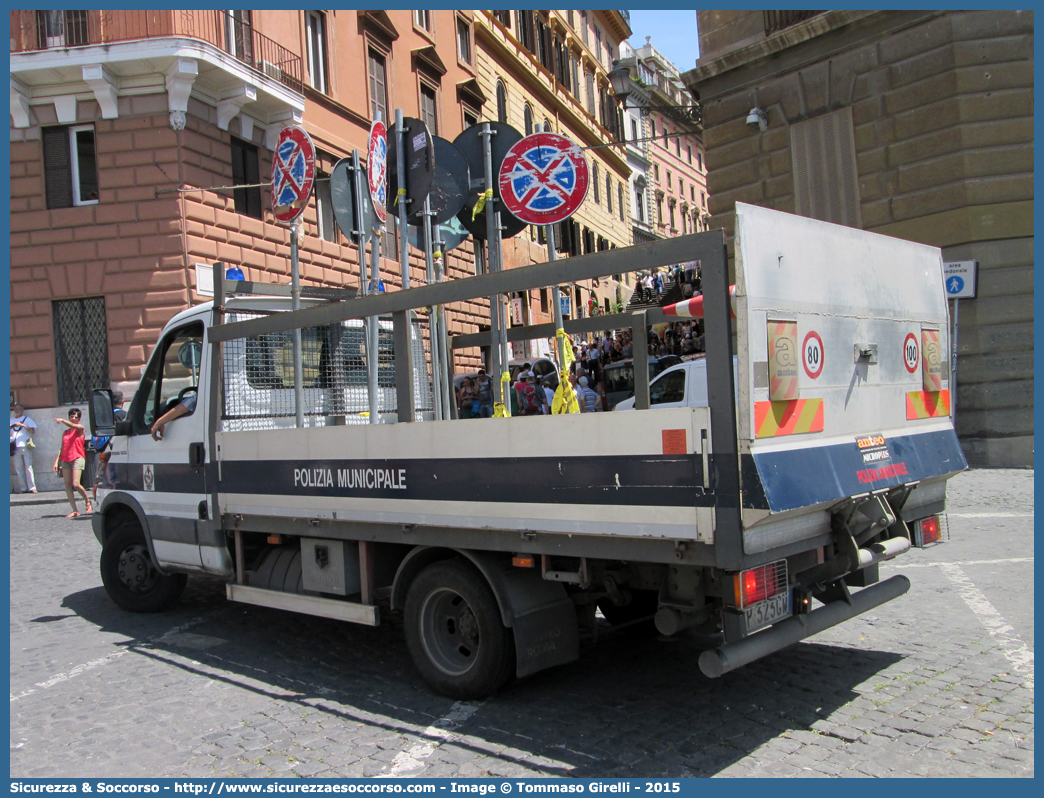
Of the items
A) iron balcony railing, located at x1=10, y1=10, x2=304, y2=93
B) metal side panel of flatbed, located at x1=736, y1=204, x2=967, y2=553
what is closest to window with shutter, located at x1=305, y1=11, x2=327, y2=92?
iron balcony railing, located at x1=10, y1=10, x2=304, y2=93

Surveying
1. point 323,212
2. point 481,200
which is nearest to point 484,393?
Answer: point 481,200

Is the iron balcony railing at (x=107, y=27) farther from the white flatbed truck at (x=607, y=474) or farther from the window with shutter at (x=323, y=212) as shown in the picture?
the white flatbed truck at (x=607, y=474)

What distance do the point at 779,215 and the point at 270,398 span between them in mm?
3738

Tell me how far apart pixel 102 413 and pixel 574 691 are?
13.9 ft

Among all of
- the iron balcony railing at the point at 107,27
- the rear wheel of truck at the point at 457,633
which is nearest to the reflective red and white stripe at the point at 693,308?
the rear wheel of truck at the point at 457,633

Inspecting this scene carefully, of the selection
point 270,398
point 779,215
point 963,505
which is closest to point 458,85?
point 963,505

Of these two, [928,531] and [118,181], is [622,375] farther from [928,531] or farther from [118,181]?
[118,181]

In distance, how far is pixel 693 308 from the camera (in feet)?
13.8

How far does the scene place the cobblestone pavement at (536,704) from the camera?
3865mm

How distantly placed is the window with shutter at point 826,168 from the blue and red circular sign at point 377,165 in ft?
38.5

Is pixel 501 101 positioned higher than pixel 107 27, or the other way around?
pixel 501 101

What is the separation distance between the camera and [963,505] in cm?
1068

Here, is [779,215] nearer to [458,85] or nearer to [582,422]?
[582,422]

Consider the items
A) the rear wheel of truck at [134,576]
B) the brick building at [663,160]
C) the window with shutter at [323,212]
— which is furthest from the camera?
the brick building at [663,160]
